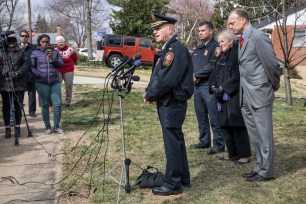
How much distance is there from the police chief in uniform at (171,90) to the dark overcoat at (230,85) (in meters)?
0.99

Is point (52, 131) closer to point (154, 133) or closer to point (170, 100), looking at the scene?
point (154, 133)

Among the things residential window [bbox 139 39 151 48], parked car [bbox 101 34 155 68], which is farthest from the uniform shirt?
residential window [bbox 139 39 151 48]

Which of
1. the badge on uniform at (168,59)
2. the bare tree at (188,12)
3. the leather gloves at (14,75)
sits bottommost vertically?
the leather gloves at (14,75)

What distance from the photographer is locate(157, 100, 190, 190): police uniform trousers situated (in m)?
4.12

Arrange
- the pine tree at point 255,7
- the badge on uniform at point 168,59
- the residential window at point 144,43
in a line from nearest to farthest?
the badge on uniform at point 168,59, the pine tree at point 255,7, the residential window at point 144,43

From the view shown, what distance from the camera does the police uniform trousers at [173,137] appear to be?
4117 mm

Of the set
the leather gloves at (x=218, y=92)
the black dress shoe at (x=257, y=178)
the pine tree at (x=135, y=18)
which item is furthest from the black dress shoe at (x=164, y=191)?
the pine tree at (x=135, y=18)

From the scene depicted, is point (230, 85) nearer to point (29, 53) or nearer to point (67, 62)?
point (29, 53)

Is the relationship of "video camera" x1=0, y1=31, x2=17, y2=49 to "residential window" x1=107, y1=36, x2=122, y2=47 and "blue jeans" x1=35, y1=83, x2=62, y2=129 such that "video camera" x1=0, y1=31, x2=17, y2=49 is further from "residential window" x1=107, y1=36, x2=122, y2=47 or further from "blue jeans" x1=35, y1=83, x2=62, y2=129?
"residential window" x1=107, y1=36, x2=122, y2=47

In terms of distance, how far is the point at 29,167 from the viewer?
5.41m

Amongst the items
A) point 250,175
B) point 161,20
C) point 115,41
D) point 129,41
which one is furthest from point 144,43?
point 161,20

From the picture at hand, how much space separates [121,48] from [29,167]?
60.5 feet

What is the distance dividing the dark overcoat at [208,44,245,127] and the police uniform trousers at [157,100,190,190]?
101 cm

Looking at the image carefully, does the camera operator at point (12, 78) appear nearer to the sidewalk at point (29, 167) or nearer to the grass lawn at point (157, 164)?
the sidewalk at point (29, 167)
